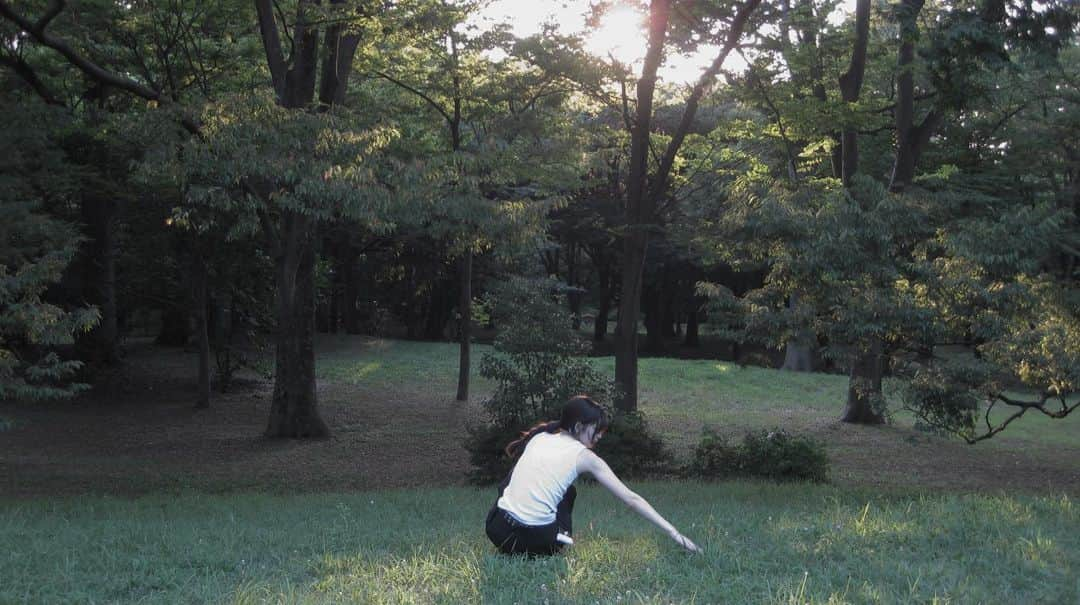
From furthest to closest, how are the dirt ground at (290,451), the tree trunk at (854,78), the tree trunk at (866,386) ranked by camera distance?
the tree trunk at (854,78), the dirt ground at (290,451), the tree trunk at (866,386)

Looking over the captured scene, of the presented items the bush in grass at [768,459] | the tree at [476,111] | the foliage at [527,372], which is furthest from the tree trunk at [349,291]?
the bush in grass at [768,459]

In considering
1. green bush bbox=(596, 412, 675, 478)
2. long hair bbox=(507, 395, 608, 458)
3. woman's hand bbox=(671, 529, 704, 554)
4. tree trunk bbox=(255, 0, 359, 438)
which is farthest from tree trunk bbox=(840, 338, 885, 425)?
tree trunk bbox=(255, 0, 359, 438)

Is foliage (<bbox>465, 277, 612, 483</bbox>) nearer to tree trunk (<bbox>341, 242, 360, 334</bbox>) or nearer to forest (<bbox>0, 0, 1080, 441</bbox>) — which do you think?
forest (<bbox>0, 0, 1080, 441</bbox>)

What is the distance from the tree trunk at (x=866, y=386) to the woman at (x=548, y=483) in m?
6.44

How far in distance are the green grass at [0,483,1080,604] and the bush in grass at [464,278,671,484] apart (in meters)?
4.64

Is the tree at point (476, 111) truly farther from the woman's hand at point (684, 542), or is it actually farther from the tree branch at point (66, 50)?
the woman's hand at point (684, 542)

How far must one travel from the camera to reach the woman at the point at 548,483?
16.1 feet

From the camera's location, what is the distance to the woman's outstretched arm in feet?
15.1

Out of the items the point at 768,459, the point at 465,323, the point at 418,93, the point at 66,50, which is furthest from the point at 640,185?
the point at 66,50

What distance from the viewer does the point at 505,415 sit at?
12.4 metres

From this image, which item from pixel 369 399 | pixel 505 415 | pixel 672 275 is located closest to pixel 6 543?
pixel 505 415

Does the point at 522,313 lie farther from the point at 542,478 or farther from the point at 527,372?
the point at 542,478

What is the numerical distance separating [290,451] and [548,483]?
11.5 m

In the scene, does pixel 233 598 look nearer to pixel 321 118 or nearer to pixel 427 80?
pixel 321 118
